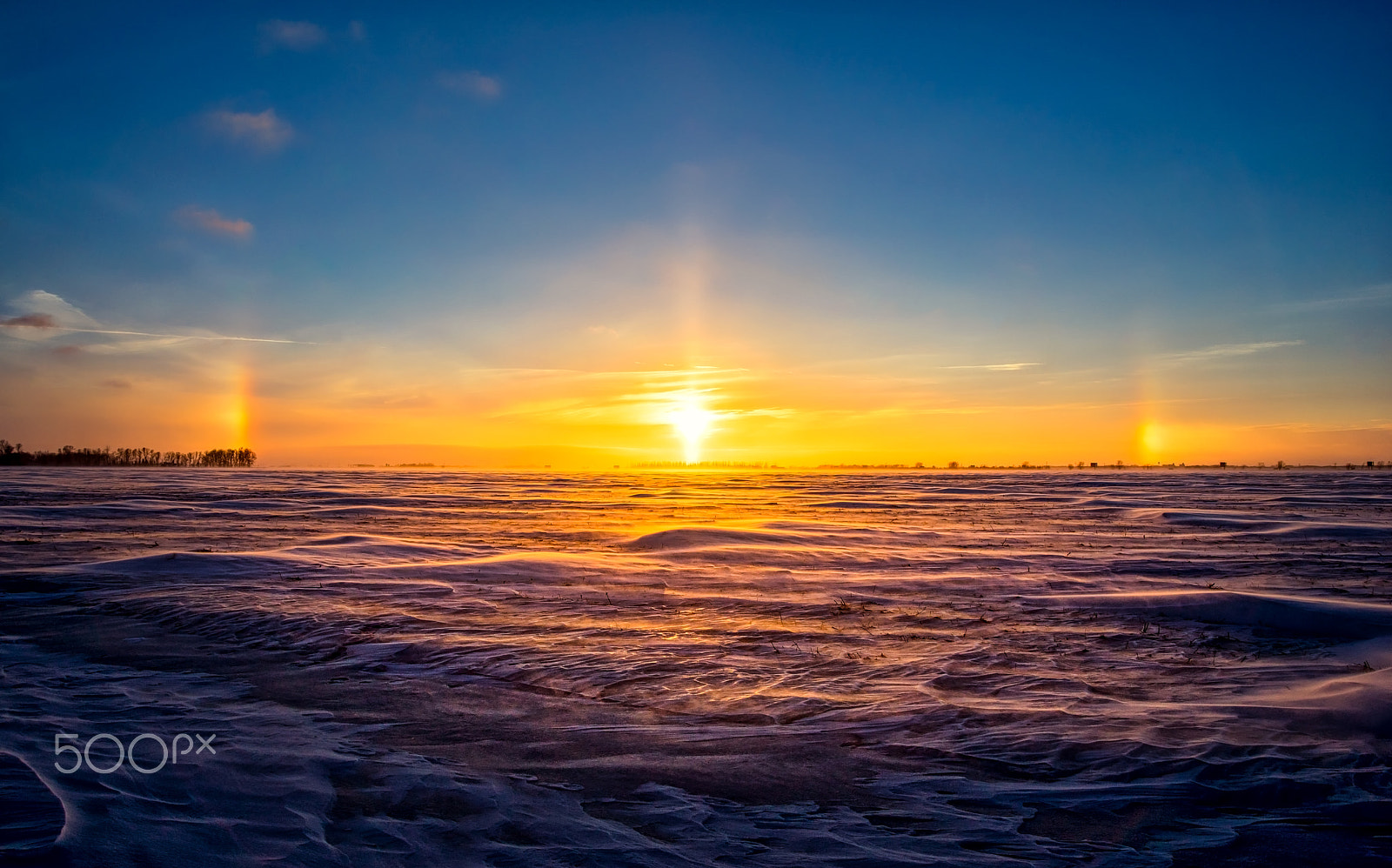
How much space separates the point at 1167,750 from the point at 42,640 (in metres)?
10.9

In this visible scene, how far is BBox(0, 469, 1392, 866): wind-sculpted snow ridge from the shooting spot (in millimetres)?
3641

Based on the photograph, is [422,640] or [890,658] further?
[422,640]

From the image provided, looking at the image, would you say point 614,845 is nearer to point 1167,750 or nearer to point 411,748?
point 411,748

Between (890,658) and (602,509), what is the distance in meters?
23.7

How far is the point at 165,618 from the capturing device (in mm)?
8703

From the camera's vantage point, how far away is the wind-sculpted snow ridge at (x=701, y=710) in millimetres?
3641

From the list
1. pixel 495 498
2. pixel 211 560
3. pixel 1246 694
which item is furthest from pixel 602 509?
pixel 1246 694

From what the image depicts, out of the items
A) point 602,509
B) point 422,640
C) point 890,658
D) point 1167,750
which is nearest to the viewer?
point 1167,750

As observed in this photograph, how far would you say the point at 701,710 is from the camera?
562cm

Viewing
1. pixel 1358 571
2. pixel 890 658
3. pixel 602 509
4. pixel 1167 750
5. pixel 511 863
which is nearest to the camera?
pixel 511 863

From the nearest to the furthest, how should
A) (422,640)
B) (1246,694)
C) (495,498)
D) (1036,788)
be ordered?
(1036,788)
(1246,694)
(422,640)
(495,498)

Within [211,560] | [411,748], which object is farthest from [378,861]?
[211,560]

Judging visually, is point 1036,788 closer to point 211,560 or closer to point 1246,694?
point 1246,694

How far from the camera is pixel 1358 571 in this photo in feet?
40.6
